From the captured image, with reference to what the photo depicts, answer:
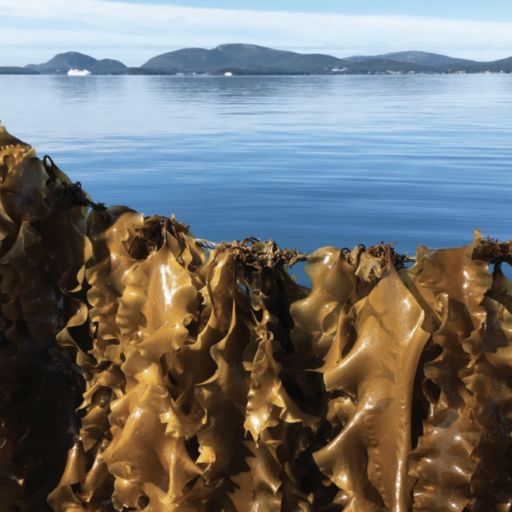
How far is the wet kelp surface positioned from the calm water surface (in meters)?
1.93

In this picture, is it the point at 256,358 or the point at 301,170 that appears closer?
the point at 256,358

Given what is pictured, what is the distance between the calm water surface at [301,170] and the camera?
7.13 metres

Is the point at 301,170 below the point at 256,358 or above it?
below

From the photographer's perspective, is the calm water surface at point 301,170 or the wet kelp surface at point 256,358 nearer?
the wet kelp surface at point 256,358

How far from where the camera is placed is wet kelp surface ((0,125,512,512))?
5.61 ft

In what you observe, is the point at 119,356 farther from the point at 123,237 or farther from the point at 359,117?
the point at 359,117

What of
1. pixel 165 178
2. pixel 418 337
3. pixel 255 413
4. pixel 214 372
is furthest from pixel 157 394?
pixel 165 178

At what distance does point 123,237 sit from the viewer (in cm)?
203

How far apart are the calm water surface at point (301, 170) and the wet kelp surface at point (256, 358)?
1931mm

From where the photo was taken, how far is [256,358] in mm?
1765

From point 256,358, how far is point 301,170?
852 centimetres

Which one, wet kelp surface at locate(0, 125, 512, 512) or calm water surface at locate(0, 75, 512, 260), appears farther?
calm water surface at locate(0, 75, 512, 260)

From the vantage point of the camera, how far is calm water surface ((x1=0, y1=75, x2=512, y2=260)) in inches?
281

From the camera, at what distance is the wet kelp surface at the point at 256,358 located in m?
1.71
